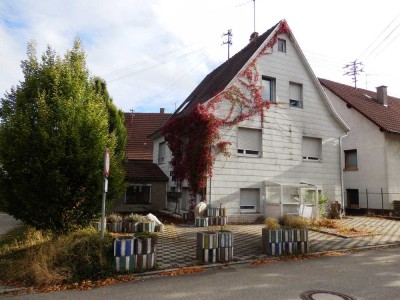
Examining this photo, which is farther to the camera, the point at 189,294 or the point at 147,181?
the point at 147,181

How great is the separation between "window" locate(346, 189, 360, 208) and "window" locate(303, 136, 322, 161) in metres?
5.93

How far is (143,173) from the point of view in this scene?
65.2 feet

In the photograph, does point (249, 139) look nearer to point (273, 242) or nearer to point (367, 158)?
point (273, 242)

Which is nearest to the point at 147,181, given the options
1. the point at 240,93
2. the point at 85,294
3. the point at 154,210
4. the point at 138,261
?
the point at 154,210

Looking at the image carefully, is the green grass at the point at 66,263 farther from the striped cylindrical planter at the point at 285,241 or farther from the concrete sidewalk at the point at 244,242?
the striped cylindrical planter at the point at 285,241

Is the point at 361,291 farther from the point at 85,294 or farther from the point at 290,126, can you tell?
the point at 290,126

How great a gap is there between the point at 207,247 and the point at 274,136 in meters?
10.7

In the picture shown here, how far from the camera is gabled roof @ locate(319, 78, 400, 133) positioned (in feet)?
70.2

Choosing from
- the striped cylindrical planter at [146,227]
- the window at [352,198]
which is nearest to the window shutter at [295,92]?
the window at [352,198]

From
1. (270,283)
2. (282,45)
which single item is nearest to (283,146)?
(282,45)

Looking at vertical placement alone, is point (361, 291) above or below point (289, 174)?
below

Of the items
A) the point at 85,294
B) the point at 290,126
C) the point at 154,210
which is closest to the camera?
the point at 85,294

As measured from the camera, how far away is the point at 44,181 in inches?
307

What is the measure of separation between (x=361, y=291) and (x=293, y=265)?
84.3 inches
